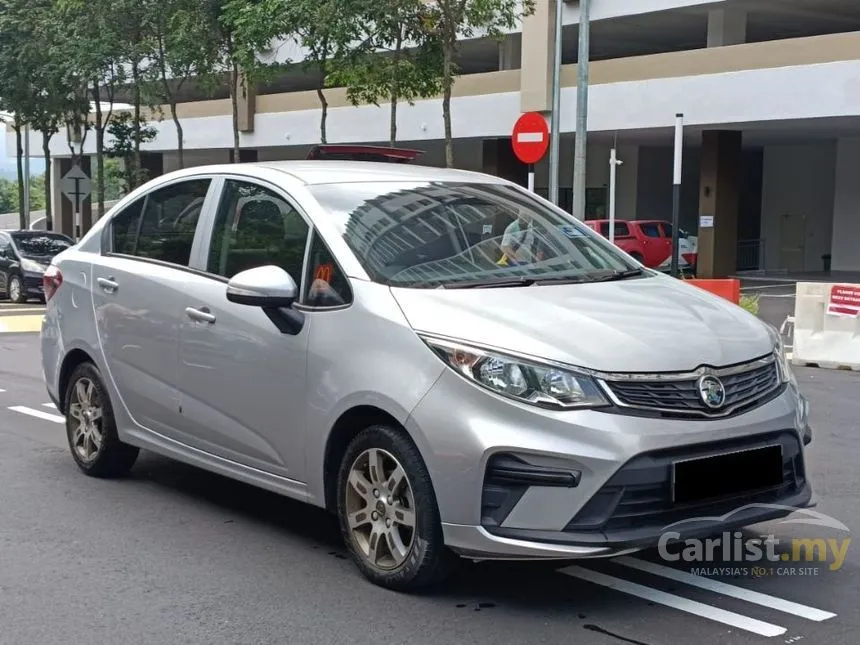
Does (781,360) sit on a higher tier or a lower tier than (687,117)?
lower

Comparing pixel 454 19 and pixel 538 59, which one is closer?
pixel 454 19

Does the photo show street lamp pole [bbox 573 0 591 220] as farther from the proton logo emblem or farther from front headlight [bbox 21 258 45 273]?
the proton logo emblem

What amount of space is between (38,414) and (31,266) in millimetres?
16215

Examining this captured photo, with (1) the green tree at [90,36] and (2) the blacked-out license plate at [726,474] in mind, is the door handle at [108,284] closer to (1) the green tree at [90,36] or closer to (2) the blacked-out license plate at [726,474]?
(2) the blacked-out license plate at [726,474]

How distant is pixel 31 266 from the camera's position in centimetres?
2483

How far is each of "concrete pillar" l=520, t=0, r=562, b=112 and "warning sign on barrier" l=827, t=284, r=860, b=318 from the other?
662 inches

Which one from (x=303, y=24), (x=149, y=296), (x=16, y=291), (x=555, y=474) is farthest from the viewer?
(x=16, y=291)

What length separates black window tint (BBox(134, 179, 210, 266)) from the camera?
20.7 ft

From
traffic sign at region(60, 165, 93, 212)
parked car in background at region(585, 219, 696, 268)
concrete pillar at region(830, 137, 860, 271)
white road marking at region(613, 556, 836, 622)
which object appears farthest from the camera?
concrete pillar at region(830, 137, 860, 271)

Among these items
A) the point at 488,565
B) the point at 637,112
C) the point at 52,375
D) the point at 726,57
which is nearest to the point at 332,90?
the point at 637,112

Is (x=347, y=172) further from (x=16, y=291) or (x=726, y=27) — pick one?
(x=726, y=27)

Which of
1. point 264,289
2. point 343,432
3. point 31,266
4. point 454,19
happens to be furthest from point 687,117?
point 343,432

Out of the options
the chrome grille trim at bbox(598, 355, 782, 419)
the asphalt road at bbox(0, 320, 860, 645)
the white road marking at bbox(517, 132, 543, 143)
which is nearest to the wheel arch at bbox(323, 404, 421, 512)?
the asphalt road at bbox(0, 320, 860, 645)

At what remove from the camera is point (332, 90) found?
34750 millimetres
